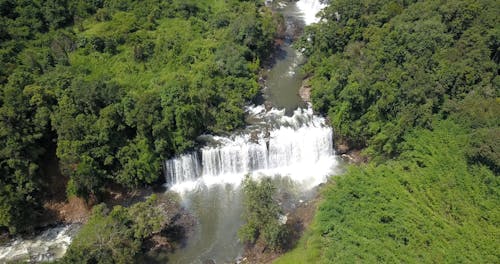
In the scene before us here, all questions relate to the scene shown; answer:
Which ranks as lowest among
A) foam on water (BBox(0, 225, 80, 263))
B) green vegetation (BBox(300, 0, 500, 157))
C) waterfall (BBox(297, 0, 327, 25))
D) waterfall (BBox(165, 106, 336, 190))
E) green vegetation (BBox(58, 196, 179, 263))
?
foam on water (BBox(0, 225, 80, 263))

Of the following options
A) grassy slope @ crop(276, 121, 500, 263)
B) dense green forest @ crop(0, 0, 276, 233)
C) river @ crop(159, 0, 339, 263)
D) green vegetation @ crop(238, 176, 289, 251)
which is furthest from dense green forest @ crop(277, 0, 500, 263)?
dense green forest @ crop(0, 0, 276, 233)

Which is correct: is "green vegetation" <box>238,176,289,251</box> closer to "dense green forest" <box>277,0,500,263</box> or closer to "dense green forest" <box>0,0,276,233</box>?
"dense green forest" <box>277,0,500,263</box>

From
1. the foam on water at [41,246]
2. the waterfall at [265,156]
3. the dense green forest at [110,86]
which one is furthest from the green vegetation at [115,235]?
the waterfall at [265,156]

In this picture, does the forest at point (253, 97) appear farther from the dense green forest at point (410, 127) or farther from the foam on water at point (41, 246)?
the foam on water at point (41, 246)

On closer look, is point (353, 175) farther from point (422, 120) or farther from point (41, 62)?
point (41, 62)

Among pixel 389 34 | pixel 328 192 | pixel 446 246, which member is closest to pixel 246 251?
pixel 328 192

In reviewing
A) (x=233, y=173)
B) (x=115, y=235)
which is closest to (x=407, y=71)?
(x=233, y=173)

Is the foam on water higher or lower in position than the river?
lower
